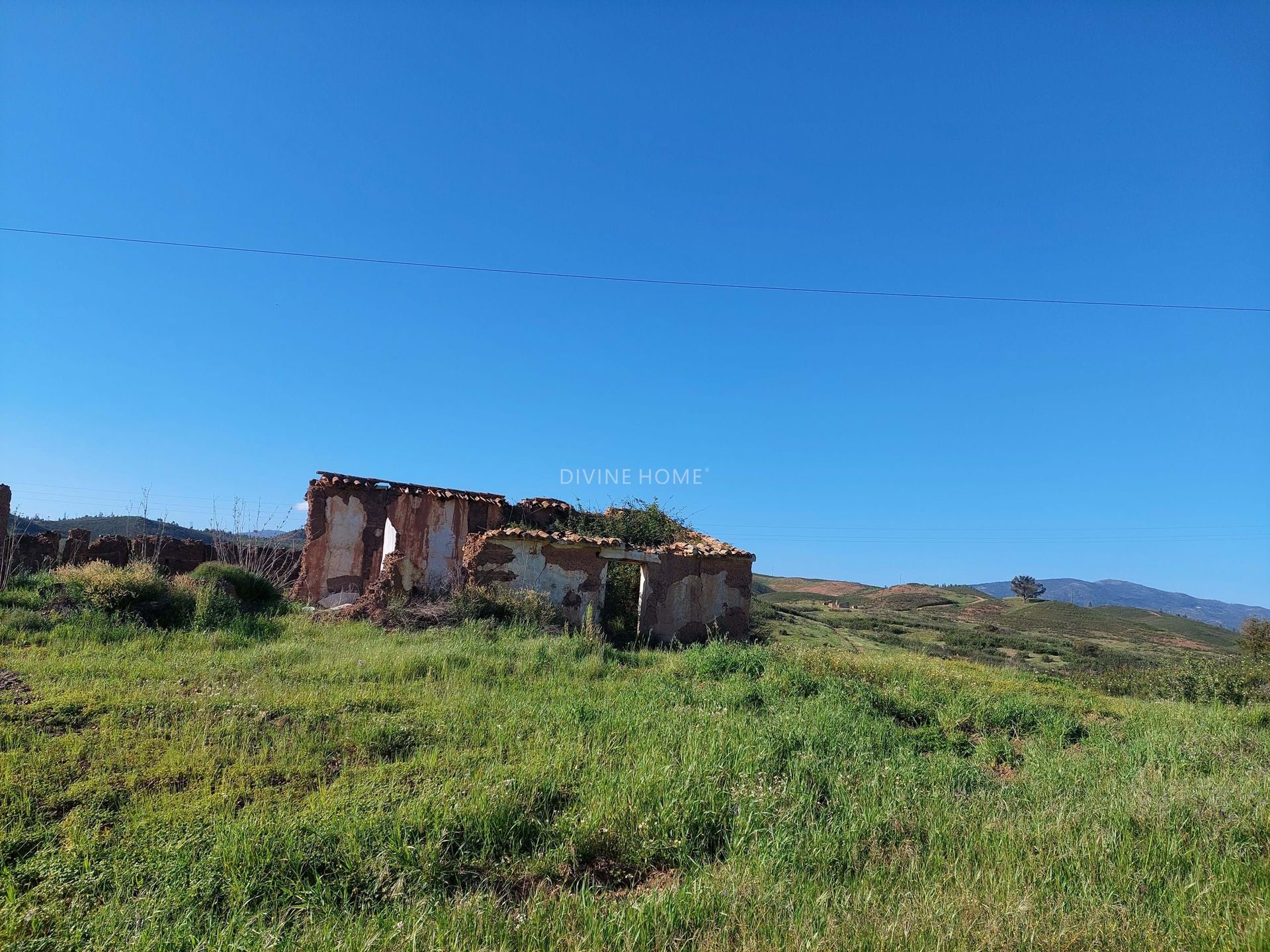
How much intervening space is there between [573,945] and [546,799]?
5.32 ft

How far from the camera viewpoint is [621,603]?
16.3 m

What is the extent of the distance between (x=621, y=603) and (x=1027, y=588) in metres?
Answer: 54.9

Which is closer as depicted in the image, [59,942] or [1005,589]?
[59,942]

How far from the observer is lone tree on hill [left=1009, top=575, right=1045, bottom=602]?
5931 cm

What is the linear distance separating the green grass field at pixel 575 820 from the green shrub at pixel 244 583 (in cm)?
479

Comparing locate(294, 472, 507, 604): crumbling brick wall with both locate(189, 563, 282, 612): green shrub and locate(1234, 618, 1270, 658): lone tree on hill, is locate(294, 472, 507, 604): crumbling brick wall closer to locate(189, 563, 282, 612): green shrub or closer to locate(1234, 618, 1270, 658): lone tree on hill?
locate(189, 563, 282, 612): green shrub

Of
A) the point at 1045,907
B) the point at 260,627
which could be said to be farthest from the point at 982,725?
the point at 260,627

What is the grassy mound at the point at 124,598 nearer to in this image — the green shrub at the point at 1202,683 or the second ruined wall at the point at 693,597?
the second ruined wall at the point at 693,597

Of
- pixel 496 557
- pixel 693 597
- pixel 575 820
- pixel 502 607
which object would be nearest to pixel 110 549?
pixel 496 557

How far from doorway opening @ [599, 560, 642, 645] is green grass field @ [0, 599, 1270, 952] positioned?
20.1 feet

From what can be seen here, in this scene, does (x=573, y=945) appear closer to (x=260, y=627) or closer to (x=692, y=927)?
(x=692, y=927)

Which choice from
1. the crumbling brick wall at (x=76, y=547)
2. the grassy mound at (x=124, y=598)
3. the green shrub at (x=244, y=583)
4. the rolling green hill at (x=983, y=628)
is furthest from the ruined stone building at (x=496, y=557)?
the crumbling brick wall at (x=76, y=547)

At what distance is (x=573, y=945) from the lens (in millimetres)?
3389

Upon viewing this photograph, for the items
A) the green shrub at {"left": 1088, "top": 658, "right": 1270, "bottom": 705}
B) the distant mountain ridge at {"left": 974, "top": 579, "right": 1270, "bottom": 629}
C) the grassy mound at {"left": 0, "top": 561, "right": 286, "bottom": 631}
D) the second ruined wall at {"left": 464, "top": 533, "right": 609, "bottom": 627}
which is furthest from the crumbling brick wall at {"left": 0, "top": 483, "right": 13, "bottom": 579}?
the distant mountain ridge at {"left": 974, "top": 579, "right": 1270, "bottom": 629}
